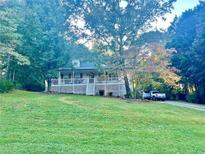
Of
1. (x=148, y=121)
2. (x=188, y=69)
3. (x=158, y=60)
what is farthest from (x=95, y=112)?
(x=188, y=69)

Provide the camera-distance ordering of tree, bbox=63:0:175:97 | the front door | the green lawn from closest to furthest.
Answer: the green lawn
tree, bbox=63:0:175:97
the front door

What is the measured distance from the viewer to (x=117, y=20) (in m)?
29.4

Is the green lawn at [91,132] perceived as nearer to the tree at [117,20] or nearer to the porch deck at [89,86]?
the tree at [117,20]

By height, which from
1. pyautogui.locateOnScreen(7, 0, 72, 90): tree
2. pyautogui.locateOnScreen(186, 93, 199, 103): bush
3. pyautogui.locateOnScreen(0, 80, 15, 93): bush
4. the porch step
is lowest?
pyautogui.locateOnScreen(186, 93, 199, 103): bush

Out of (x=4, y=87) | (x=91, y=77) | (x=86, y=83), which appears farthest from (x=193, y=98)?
(x=4, y=87)

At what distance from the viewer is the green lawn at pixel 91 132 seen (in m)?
8.05

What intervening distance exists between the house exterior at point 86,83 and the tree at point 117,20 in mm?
8415

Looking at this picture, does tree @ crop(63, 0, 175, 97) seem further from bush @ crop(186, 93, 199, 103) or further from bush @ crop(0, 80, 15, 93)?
bush @ crop(186, 93, 199, 103)

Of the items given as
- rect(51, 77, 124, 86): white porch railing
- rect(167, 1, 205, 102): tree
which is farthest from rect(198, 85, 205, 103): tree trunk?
rect(51, 77, 124, 86): white porch railing

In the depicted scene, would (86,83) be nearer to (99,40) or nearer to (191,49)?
(99,40)

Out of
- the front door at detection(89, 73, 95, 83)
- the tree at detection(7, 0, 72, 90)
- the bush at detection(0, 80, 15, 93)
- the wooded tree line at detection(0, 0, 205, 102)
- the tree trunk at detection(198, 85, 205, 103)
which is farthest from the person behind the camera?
the front door at detection(89, 73, 95, 83)

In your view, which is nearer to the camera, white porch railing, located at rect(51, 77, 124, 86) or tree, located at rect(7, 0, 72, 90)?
tree, located at rect(7, 0, 72, 90)

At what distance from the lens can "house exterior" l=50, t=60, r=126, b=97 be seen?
1523 inches

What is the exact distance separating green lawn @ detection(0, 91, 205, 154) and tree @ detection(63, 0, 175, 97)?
15640mm
